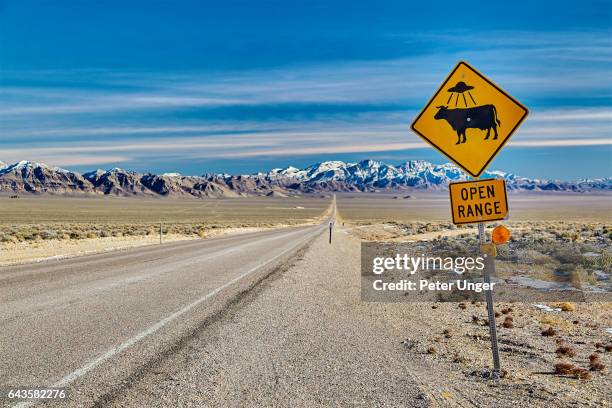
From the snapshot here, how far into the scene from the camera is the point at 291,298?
441 inches

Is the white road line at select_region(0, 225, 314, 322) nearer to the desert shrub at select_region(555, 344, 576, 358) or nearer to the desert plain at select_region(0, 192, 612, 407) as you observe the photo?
the desert plain at select_region(0, 192, 612, 407)

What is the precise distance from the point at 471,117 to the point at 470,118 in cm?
2

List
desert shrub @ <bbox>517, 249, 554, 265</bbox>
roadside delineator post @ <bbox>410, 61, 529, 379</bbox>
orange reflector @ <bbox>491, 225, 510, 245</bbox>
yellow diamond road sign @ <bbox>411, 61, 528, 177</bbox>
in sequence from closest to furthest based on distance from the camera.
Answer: orange reflector @ <bbox>491, 225, 510, 245</bbox>
roadside delineator post @ <bbox>410, 61, 529, 379</bbox>
yellow diamond road sign @ <bbox>411, 61, 528, 177</bbox>
desert shrub @ <bbox>517, 249, 554, 265</bbox>

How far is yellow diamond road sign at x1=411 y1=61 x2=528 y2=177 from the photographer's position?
5871 mm

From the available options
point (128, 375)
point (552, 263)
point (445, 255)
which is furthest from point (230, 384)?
point (445, 255)

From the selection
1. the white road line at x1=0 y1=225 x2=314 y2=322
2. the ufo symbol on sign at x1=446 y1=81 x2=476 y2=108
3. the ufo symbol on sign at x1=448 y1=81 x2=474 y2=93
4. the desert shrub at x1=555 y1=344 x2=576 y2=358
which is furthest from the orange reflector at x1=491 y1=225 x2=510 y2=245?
the white road line at x1=0 y1=225 x2=314 y2=322

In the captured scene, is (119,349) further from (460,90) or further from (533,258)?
(533,258)

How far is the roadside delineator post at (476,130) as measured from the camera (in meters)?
5.76

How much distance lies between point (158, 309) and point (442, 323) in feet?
17.0

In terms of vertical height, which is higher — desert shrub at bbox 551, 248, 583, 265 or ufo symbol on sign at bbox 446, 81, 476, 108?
ufo symbol on sign at bbox 446, 81, 476, 108

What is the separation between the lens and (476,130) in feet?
19.6

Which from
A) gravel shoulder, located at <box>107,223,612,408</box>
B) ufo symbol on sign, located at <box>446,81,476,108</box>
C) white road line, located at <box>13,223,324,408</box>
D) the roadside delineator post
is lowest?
gravel shoulder, located at <box>107,223,612,408</box>

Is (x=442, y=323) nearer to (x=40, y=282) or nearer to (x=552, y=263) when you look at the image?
(x=40, y=282)

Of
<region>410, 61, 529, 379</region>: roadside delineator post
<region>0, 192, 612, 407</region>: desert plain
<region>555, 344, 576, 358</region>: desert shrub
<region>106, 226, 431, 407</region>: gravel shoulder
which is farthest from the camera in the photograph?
<region>555, 344, 576, 358</region>: desert shrub
